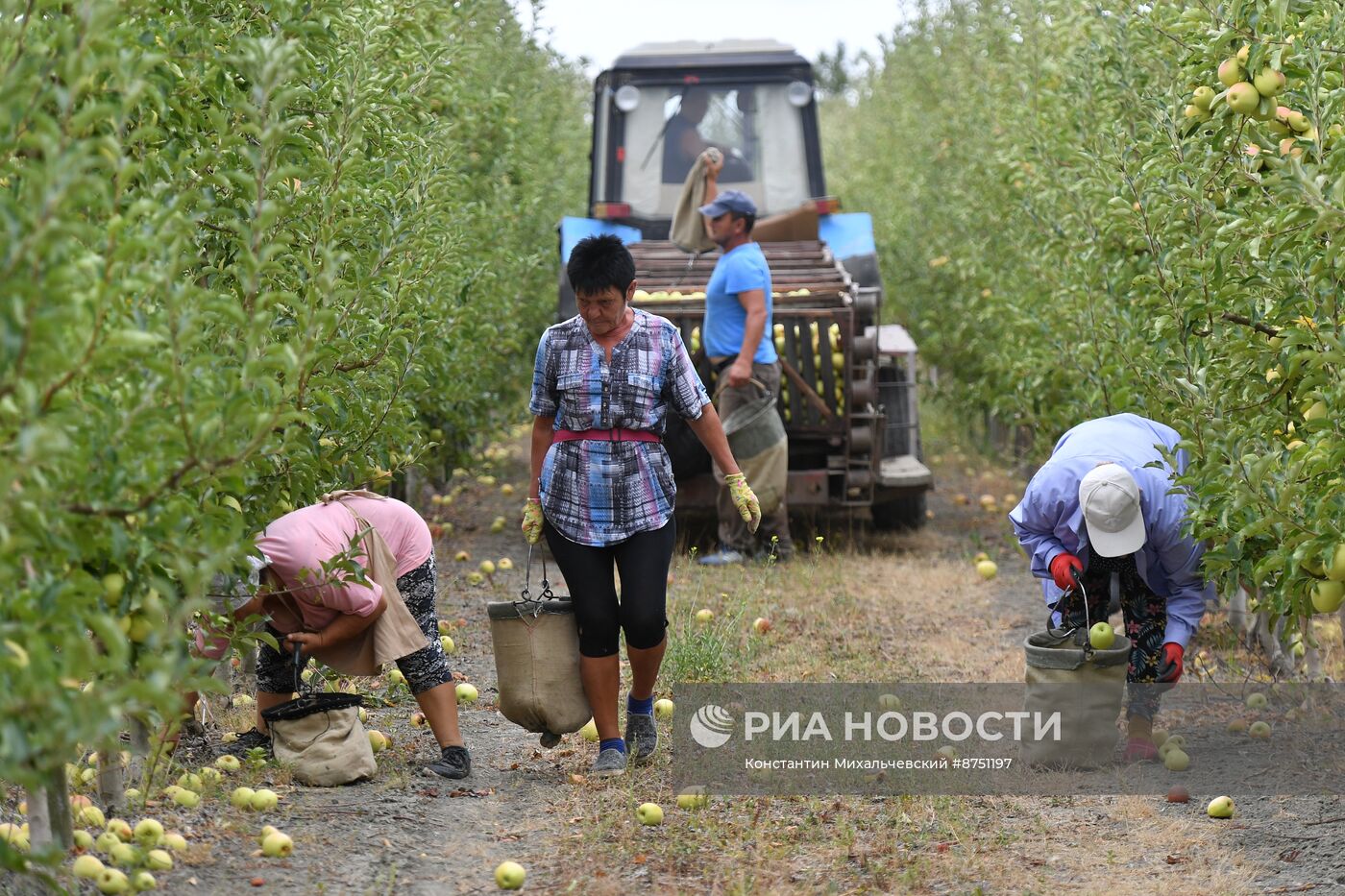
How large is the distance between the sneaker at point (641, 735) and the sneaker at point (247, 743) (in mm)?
1187

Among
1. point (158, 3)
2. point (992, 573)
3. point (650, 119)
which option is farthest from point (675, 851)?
point (650, 119)

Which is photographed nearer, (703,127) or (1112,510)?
(1112,510)

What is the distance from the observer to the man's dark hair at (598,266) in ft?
16.5

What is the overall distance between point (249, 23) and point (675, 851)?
8.99 feet

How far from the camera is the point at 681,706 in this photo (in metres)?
5.81

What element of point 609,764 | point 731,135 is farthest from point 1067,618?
point 731,135

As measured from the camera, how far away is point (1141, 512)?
5.30 metres

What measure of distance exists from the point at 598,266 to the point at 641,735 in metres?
1.61

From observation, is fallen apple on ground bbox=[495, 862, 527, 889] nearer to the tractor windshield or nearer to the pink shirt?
the pink shirt

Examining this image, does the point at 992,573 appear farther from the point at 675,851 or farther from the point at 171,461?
the point at 171,461

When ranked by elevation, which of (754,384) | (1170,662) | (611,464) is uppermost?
(754,384)

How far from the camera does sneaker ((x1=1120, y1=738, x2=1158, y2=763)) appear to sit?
18.4ft

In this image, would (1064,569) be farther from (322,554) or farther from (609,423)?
(322,554)

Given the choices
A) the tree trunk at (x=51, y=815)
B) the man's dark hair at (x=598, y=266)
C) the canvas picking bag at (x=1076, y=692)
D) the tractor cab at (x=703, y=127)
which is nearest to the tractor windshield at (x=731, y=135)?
the tractor cab at (x=703, y=127)
